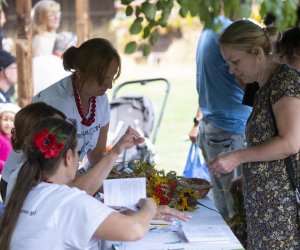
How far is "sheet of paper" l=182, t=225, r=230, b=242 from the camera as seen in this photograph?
254 centimetres

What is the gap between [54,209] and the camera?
2.17 meters

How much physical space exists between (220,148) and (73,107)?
1.20 m

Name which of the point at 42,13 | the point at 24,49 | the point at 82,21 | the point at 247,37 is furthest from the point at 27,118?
the point at 82,21

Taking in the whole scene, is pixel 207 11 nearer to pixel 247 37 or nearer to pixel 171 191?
pixel 247 37

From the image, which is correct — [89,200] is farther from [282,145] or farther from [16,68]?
[16,68]

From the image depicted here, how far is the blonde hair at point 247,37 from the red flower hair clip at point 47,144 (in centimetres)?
93

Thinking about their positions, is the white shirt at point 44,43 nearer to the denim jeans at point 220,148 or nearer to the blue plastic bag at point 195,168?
the blue plastic bag at point 195,168

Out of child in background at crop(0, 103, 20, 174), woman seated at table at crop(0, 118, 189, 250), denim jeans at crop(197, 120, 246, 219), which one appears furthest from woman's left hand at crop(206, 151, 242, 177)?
child in background at crop(0, 103, 20, 174)

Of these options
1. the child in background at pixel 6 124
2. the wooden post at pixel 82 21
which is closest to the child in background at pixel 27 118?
the child in background at pixel 6 124

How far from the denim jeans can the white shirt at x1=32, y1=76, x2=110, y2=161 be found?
0.91 m

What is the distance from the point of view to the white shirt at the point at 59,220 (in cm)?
215

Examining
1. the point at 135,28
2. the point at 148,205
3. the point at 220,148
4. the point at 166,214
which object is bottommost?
the point at 220,148

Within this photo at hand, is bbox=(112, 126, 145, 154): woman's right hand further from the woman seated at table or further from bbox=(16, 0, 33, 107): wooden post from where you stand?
bbox=(16, 0, 33, 107): wooden post

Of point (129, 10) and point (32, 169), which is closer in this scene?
point (32, 169)
